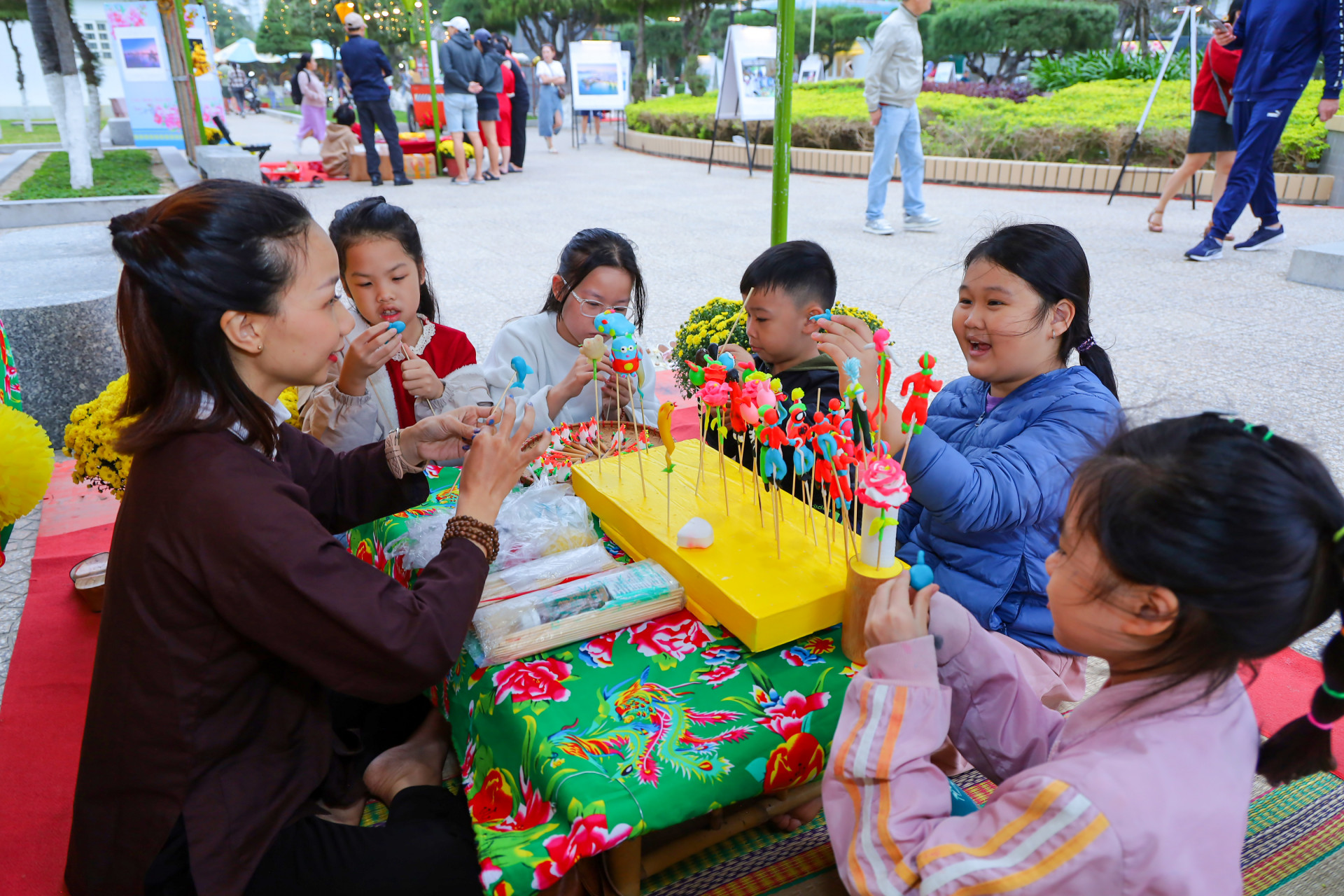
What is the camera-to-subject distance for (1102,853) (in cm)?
94

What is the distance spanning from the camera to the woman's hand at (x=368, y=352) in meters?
2.11

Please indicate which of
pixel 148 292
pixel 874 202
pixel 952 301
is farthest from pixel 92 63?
pixel 148 292

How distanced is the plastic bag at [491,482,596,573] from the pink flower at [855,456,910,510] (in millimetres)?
691

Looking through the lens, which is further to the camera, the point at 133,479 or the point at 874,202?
the point at 874,202

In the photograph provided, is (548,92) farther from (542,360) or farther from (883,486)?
(883,486)

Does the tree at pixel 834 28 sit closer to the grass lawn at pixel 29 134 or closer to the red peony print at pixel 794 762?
the grass lawn at pixel 29 134

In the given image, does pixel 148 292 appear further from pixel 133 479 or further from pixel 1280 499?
pixel 1280 499

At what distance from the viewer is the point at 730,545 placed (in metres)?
1.62

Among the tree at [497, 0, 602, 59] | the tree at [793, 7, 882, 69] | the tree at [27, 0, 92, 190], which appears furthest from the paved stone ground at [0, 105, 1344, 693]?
the tree at [497, 0, 602, 59]

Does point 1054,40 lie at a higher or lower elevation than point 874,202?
higher

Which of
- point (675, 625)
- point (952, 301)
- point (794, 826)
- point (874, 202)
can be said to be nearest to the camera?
point (675, 625)

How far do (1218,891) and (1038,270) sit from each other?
1.26m

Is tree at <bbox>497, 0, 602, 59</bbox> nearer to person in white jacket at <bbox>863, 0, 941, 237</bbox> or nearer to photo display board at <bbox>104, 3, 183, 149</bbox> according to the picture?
photo display board at <bbox>104, 3, 183, 149</bbox>

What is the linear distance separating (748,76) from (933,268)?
505 centimetres
